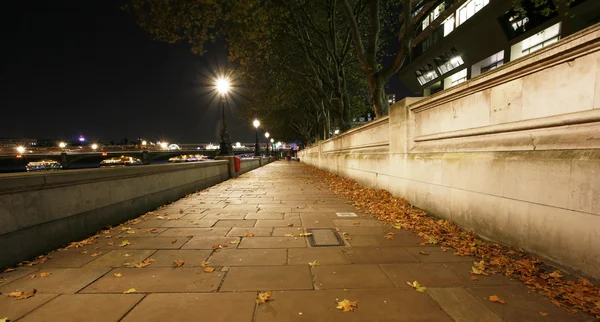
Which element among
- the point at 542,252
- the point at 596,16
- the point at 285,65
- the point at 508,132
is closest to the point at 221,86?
the point at 285,65

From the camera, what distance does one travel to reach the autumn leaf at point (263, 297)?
2628mm

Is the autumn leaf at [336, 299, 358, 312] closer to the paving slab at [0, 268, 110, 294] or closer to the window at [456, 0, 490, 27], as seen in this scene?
the paving slab at [0, 268, 110, 294]

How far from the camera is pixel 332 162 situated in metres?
17.6

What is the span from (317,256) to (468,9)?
3597 centimetres

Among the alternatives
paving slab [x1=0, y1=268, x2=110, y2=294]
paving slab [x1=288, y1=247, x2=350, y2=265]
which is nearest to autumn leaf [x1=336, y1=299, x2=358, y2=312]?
paving slab [x1=288, y1=247, x2=350, y2=265]

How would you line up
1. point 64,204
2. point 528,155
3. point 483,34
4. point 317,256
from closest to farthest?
1. point 528,155
2. point 317,256
3. point 64,204
4. point 483,34

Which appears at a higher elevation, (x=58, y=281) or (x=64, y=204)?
(x=64, y=204)

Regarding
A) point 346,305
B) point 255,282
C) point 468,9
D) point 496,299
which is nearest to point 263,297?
point 255,282

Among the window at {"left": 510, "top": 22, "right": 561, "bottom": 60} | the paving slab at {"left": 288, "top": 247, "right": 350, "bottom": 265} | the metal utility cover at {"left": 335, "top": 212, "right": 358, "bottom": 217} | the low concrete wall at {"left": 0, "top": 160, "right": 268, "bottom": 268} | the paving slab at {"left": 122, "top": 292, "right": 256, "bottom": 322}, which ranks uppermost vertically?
the window at {"left": 510, "top": 22, "right": 561, "bottom": 60}

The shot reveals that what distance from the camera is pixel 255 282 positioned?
3.04 metres

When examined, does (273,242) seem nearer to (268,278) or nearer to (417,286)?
(268,278)

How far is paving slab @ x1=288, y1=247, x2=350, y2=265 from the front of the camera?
3584 mm

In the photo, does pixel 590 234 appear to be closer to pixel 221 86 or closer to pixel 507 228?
pixel 507 228

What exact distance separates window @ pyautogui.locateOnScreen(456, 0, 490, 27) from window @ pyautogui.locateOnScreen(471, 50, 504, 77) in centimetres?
504
